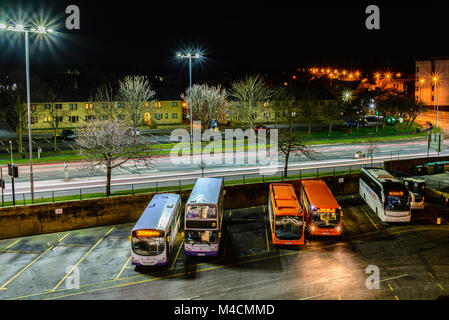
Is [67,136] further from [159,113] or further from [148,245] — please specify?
[148,245]

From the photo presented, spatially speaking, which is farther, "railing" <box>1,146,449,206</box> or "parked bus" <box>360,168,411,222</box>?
"railing" <box>1,146,449,206</box>

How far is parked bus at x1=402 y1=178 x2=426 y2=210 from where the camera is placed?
30594 millimetres

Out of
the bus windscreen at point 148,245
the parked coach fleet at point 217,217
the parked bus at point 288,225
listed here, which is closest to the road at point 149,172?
the parked coach fleet at point 217,217

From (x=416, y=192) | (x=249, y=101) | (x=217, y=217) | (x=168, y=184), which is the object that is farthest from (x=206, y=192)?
(x=249, y=101)

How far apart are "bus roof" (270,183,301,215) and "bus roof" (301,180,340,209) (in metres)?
1.23

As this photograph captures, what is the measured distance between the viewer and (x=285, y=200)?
25.4 metres

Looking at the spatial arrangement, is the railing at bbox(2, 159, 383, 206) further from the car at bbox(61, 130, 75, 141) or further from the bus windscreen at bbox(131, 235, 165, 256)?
the car at bbox(61, 130, 75, 141)

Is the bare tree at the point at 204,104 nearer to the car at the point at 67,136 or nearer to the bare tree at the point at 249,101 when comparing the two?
the bare tree at the point at 249,101

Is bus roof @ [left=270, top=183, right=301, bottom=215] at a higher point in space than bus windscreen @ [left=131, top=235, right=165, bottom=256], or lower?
higher

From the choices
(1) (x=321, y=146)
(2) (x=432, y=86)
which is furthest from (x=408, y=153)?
(2) (x=432, y=86)

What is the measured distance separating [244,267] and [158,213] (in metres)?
5.69

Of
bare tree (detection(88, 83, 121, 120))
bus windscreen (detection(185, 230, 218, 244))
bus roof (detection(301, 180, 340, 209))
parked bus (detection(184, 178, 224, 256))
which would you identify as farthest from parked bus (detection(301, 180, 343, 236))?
bare tree (detection(88, 83, 121, 120))

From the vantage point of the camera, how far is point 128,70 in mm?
121000

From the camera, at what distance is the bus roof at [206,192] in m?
23.1
